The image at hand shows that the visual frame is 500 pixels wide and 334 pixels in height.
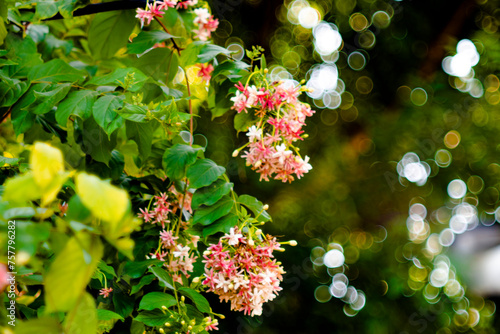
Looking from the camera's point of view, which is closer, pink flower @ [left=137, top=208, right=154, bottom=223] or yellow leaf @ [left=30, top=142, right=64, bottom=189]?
yellow leaf @ [left=30, top=142, right=64, bottom=189]

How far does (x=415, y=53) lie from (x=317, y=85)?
0.44 meters

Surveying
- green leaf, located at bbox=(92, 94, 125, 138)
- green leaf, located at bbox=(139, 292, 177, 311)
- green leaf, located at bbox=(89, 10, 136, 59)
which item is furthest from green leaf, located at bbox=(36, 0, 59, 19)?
green leaf, located at bbox=(139, 292, 177, 311)

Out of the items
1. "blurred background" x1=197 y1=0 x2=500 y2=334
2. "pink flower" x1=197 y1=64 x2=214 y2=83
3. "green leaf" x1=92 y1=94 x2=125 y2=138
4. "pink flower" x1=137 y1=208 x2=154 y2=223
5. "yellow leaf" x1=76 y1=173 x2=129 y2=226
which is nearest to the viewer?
"yellow leaf" x1=76 y1=173 x2=129 y2=226

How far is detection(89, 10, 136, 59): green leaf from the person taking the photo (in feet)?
2.15

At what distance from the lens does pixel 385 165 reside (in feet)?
5.12

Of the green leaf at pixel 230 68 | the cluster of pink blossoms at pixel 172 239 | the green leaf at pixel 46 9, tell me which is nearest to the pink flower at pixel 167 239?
the cluster of pink blossoms at pixel 172 239

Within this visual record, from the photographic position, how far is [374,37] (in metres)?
1.68

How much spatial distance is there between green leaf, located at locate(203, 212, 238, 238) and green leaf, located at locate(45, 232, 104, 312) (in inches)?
11.9

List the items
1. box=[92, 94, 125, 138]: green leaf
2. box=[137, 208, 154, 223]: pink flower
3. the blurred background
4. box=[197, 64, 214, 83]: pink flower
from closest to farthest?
box=[92, 94, 125, 138]: green leaf < box=[137, 208, 154, 223]: pink flower < box=[197, 64, 214, 83]: pink flower < the blurred background

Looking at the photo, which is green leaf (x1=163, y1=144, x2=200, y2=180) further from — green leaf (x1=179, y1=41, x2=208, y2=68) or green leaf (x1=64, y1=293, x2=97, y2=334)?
green leaf (x1=64, y1=293, x2=97, y2=334)

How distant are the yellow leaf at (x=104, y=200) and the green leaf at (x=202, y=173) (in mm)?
315

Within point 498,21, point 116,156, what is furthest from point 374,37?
point 116,156

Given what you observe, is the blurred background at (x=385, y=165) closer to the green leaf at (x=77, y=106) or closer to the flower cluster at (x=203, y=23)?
the flower cluster at (x=203, y=23)

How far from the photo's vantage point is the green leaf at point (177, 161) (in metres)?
0.52
